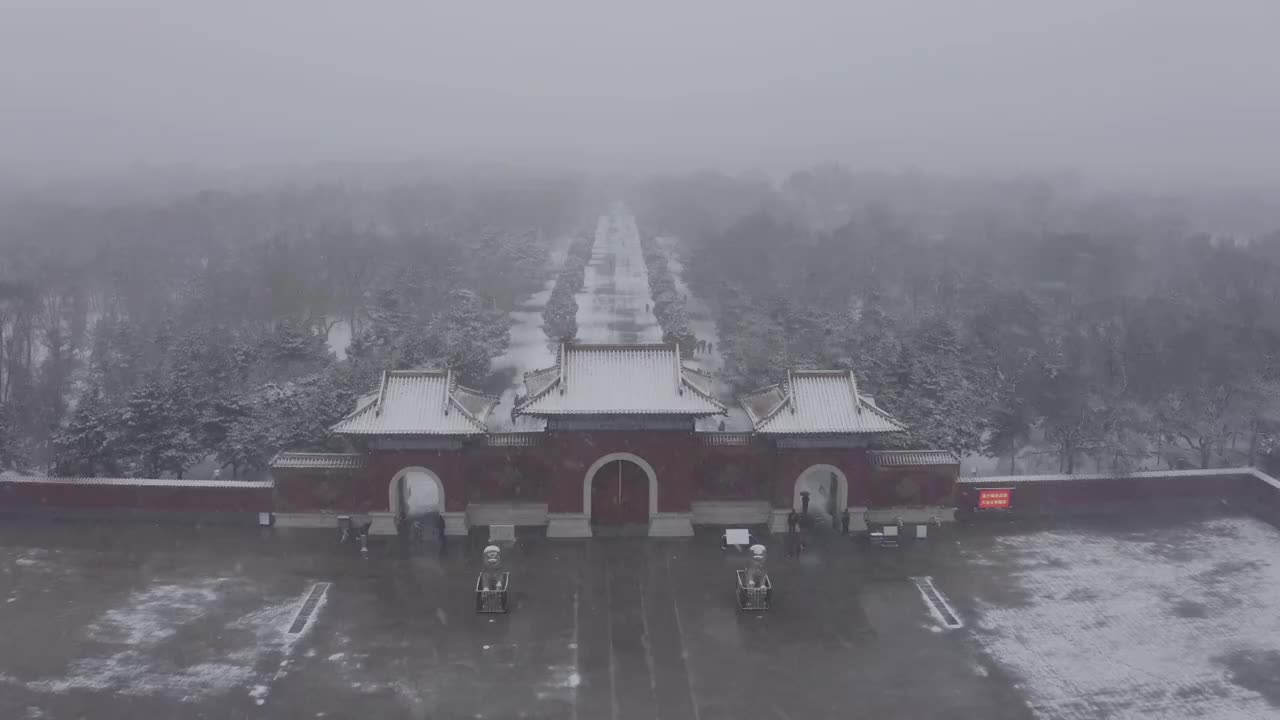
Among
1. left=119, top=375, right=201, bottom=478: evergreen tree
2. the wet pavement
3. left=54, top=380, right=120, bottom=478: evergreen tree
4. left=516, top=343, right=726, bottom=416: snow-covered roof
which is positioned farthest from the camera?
left=119, top=375, right=201, bottom=478: evergreen tree

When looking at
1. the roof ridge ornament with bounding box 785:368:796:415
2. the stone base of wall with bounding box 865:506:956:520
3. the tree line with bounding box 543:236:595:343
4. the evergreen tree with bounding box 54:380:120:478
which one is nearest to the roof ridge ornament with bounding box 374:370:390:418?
the evergreen tree with bounding box 54:380:120:478

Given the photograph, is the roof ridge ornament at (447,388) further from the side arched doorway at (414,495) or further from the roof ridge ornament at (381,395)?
the side arched doorway at (414,495)

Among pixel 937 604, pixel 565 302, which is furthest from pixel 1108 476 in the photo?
pixel 565 302

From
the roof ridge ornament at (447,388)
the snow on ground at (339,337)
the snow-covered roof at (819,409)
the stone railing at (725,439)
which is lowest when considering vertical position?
the stone railing at (725,439)

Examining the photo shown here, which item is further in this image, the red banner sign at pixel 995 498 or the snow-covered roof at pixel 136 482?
the red banner sign at pixel 995 498

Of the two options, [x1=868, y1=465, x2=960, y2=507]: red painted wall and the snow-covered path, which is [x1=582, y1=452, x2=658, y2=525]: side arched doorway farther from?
the snow-covered path

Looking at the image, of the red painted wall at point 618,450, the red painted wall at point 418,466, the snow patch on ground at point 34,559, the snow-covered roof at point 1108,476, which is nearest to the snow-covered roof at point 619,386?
the red painted wall at point 618,450
